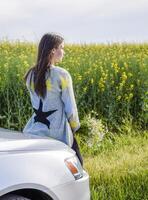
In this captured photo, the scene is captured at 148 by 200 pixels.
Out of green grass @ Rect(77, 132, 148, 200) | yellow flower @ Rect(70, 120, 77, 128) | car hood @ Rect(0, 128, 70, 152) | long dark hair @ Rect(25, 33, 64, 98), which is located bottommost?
green grass @ Rect(77, 132, 148, 200)

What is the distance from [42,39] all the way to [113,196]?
5.93ft

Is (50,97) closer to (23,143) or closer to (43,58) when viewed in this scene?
(43,58)

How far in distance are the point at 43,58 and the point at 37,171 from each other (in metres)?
1.78

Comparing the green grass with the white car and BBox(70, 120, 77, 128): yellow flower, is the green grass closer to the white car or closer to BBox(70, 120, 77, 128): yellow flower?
BBox(70, 120, 77, 128): yellow flower

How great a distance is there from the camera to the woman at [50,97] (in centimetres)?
577

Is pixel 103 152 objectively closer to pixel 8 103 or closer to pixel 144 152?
pixel 144 152

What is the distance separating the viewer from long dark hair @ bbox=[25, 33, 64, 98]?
228 inches

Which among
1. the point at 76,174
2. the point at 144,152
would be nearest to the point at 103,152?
the point at 144,152

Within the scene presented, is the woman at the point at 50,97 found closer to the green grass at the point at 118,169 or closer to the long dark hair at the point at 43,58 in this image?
the long dark hair at the point at 43,58

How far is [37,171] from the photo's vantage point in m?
4.27

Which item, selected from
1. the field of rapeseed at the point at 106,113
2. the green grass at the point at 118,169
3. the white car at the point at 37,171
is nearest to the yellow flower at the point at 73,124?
the green grass at the point at 118,169

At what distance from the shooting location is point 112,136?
935cm

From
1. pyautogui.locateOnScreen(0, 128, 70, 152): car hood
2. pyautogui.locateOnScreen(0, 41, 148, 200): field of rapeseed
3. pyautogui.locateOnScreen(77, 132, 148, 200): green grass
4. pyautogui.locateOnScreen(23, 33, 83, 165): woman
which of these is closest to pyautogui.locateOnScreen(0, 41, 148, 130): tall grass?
pyautogui.locateOnScreen(0, 41, 148, 200): field of rapeseed

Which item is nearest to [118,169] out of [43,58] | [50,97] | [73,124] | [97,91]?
[73,124]
